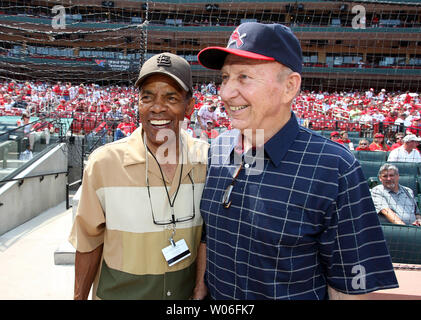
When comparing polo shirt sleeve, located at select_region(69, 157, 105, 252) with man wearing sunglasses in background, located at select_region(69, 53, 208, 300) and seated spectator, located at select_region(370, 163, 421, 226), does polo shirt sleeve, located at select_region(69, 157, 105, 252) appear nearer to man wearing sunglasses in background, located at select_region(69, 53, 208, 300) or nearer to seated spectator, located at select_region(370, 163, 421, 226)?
man wearing sunglasses in background, located at select_region(69, 53, 208, 300)

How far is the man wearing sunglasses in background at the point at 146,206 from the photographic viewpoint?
4.91 ft

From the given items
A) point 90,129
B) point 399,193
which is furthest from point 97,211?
point 90,129

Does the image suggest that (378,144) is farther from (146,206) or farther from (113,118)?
(113,118)

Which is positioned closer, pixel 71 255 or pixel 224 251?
pixel 224 251

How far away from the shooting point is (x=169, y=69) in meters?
1.51

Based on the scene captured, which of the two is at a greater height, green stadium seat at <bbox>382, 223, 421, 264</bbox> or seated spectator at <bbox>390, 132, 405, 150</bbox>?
seated spectator at <bbox>390, 132, 405, 150</bbox>

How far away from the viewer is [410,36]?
1077 inches

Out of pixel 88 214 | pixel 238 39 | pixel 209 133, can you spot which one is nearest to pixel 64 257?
pixel 88 214

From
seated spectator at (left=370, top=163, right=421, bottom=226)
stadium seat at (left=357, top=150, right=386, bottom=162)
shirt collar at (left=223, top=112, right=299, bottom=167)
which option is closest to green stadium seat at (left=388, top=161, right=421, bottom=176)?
stadium seat at (left=357, top=150, right=386, bottom=162)

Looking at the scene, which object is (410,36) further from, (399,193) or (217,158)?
(217,158)

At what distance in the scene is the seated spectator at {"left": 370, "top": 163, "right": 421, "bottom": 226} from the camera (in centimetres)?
402

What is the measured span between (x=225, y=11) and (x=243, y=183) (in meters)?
32.5

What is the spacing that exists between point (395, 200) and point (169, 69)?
3.57 meters

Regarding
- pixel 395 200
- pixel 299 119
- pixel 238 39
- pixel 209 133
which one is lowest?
pixel 395 200
